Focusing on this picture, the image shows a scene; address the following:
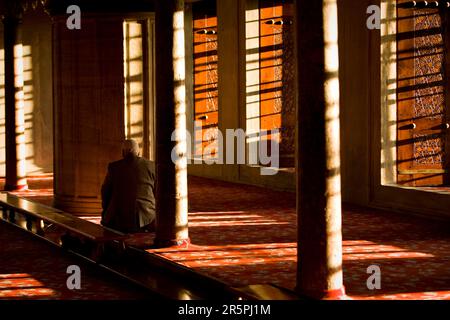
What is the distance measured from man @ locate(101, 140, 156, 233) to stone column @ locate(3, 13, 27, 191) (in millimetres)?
6074

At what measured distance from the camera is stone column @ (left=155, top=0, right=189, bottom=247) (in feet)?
30.6

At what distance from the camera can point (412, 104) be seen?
497 inches

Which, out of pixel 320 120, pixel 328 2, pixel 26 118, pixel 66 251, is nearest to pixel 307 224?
pixel 320 120

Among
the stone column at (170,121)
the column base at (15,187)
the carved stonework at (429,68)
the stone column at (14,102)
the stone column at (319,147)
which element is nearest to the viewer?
the stone column at (319,147)

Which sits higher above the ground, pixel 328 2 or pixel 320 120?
pixel 328 2

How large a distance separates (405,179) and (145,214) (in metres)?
4.32

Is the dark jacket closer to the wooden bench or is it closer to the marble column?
the wooden bench

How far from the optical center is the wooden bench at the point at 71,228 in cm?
909

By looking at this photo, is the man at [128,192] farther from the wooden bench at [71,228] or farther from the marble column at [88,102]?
the marble column at [88,102]

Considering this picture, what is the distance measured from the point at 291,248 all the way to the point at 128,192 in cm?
215

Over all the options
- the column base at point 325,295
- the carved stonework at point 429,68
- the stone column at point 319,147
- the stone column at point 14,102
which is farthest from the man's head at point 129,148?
the stone column at point 14,102

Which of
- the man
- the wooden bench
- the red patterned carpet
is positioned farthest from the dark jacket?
the wooden bench
